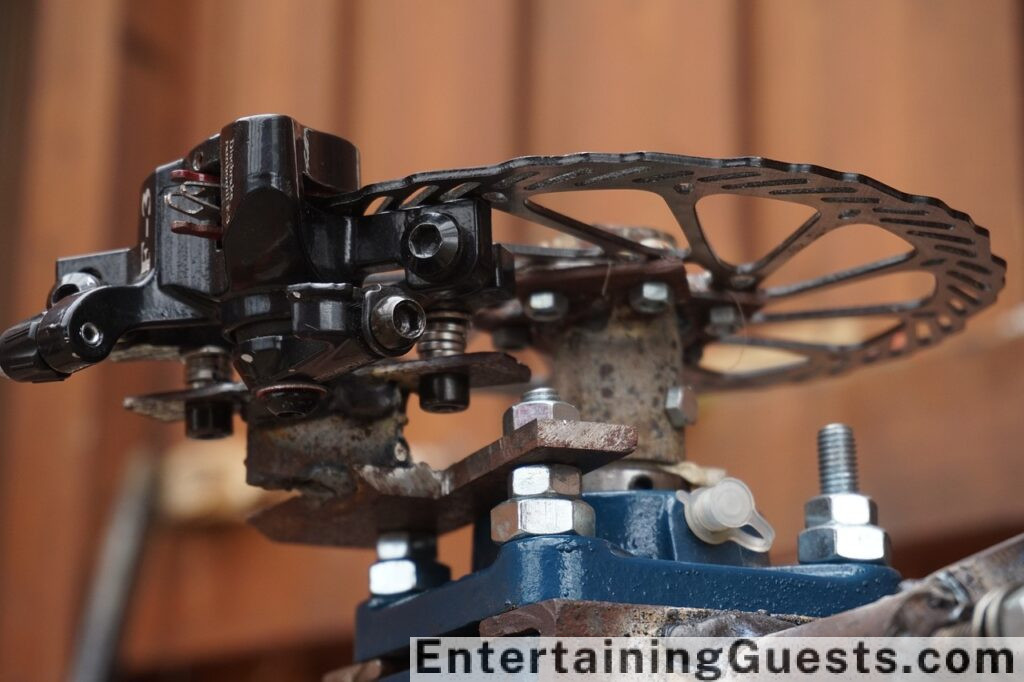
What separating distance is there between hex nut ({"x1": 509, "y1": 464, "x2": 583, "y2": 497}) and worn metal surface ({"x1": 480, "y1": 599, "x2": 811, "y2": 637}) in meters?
0.07

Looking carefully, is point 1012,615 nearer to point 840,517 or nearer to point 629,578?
point 629,578

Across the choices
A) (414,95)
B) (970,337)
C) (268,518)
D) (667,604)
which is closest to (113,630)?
(414,95)

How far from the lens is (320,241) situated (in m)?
0.94

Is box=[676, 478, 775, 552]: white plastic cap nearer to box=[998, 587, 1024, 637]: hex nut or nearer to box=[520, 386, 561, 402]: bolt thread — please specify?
box=[520, 386, 561, 402]: bolt thread

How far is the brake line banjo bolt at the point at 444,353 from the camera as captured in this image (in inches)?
39.8

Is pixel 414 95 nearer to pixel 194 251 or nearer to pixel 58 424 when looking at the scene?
pixel 58 424

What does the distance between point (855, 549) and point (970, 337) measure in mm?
601

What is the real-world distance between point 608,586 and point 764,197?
1.01ft

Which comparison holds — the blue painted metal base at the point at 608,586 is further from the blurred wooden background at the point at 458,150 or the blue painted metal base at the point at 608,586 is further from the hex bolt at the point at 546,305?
the blurred wooden background at the point at 458,150

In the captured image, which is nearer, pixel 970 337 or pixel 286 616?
pixel 970 337

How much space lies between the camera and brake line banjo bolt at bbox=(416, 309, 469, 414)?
1012 millimetres

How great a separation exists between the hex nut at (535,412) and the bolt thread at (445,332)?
61 millimetres

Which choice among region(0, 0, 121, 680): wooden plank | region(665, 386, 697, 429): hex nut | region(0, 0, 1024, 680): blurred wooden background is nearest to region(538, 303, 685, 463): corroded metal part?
region(665, 386, 697, 429): hex nut

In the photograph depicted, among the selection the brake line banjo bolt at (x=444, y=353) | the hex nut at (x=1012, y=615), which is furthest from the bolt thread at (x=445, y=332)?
the hex nut at (x=1012, y=615)
